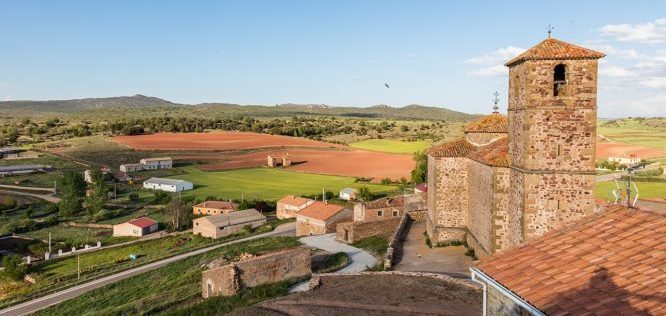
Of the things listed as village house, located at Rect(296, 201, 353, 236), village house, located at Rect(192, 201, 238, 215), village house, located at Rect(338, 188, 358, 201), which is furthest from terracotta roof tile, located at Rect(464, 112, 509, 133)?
village house, located at Rect(192, 201, 238, 215)

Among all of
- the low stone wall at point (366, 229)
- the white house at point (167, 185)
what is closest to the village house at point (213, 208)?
the white house at point (167, 185)

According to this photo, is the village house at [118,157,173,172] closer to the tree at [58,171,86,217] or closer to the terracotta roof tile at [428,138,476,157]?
the tree at [58,171,86,217]

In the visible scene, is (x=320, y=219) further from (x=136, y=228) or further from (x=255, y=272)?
(x=136, y=228)

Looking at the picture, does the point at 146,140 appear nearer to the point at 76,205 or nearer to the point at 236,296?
the point at 76,205

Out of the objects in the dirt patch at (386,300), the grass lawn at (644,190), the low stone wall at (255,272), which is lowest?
the low stone wall at (255,272)

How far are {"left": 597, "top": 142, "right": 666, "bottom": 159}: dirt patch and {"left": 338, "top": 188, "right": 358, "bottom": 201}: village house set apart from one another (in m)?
25.9

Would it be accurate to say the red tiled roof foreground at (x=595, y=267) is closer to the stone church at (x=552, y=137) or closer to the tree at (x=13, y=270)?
the stone church at (x=552, y=137)

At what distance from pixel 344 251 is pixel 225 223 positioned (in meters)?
18.9

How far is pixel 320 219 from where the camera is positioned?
134 feet

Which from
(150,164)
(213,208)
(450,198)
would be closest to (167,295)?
(450,198)

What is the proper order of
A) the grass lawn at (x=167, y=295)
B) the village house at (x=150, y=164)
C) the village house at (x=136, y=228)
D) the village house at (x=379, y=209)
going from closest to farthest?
the grass lawn at (x=167, y=295) < the village house at (x=379, y=209) < the village house at (x=136, y=228) < the village house at (x=150, y=164)

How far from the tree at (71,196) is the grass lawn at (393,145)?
4570 centimetres

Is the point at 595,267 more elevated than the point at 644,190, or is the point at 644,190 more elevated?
the point at 595,267

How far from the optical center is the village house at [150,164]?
78.9m
